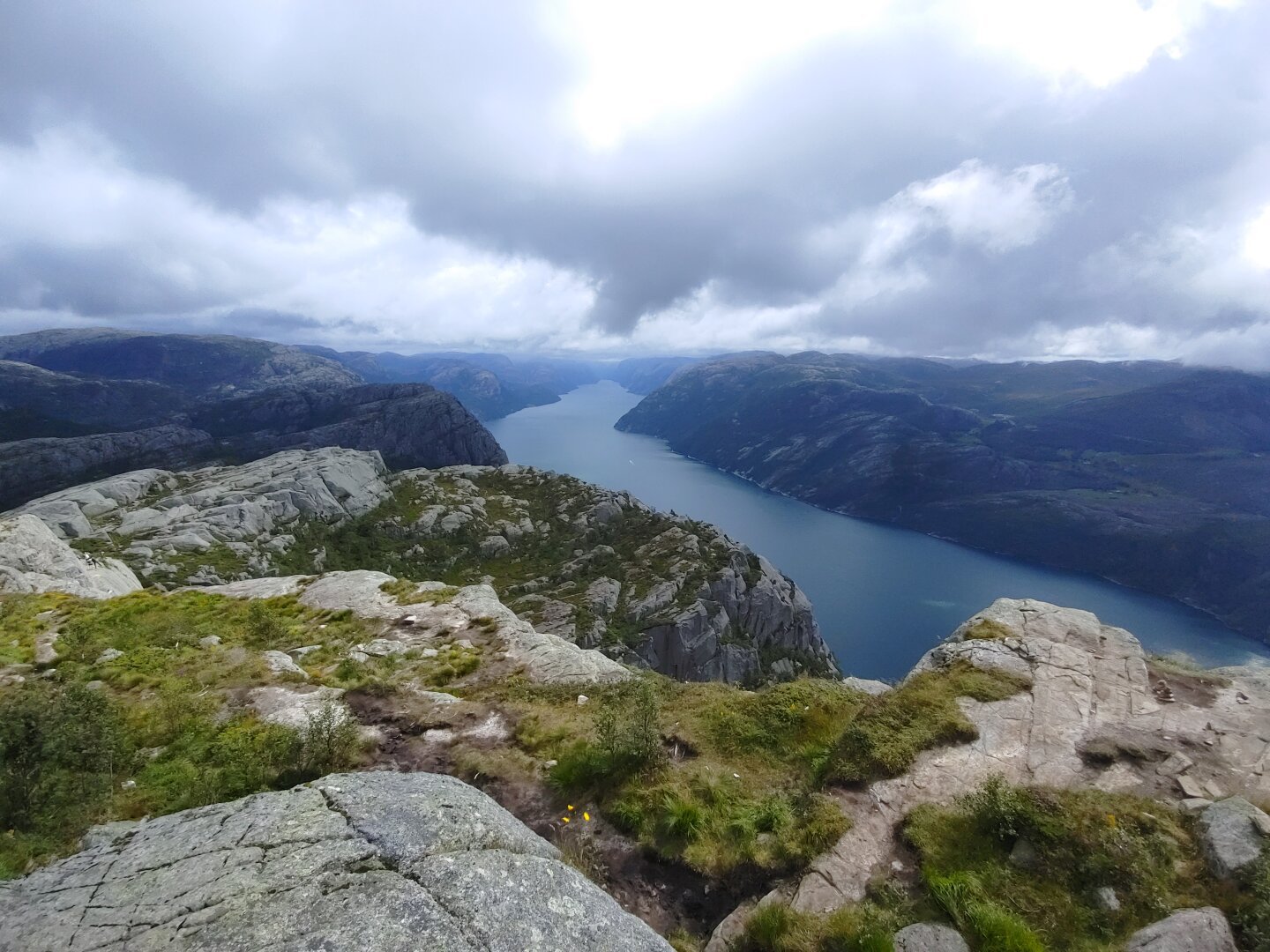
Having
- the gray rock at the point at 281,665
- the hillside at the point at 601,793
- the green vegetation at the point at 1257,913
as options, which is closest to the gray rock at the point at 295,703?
the hillside at the point at 601,793

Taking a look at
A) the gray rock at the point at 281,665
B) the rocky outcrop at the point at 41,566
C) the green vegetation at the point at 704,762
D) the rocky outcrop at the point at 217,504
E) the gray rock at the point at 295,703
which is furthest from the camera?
the rocky outcrop at the point at 217,504

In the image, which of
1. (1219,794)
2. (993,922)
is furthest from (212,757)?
(1219,794)

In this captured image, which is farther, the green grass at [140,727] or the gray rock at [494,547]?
the gray rock at [494,547]

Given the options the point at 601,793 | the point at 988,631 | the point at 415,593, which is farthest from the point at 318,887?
the point at 415,593

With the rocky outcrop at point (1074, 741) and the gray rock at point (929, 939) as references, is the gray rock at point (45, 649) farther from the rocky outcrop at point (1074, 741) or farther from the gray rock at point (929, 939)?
the gray rock at point (929, 939)

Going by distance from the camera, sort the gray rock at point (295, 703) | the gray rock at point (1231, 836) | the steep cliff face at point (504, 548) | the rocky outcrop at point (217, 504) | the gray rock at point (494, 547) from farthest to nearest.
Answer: the gray rock at point (494, 547), the rocky outcrop at point (217, 504), the steep cliff face at point (504, 548), the gray rock at point (295, 703), the gray rock at point (1231, 836)

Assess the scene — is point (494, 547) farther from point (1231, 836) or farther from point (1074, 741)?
point (1231, 836)

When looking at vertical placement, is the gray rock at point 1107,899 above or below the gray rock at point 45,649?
above
